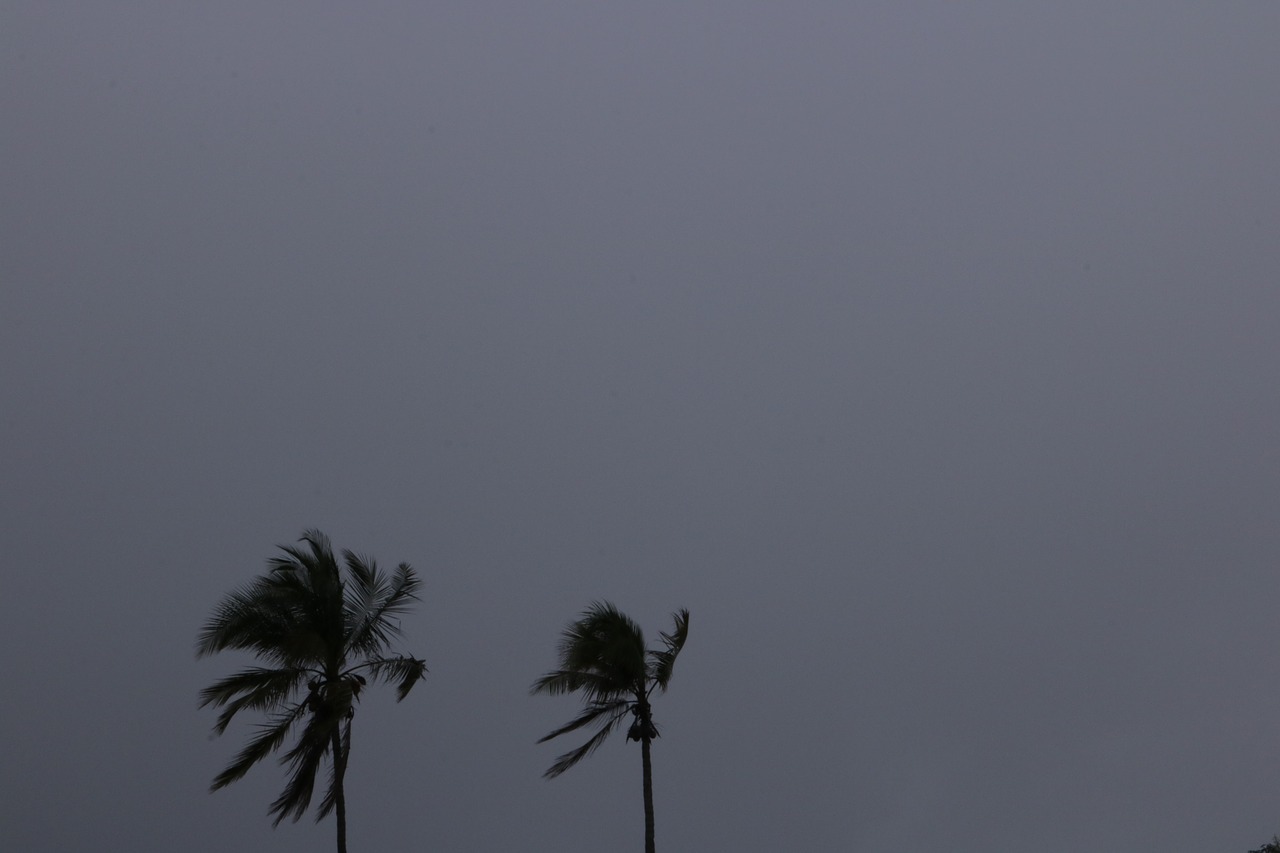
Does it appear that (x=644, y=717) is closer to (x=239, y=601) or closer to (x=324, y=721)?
(x=324, y=721)

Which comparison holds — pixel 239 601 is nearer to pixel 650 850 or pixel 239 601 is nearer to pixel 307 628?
pixel 307 628

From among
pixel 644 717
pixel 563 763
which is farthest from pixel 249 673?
pixel 644 717

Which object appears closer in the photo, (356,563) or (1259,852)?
(356,563)

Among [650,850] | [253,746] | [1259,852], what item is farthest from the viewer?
[1259,852]

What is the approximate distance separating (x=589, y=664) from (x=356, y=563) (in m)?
5.28

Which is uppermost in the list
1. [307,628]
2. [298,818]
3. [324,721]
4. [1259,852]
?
[1259,852]

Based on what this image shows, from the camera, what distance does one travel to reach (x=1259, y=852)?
51.0 m

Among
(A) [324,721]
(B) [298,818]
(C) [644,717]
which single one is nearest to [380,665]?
(A) [324,721]

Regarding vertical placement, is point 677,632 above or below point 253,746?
above

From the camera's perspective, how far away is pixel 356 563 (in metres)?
26.7

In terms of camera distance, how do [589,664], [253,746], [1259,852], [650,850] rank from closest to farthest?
[253,746] < [589,664] < [650,850] < [1259,852]

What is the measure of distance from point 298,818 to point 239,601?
4.39m

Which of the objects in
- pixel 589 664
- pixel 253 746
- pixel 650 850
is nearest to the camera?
pixel 253 746

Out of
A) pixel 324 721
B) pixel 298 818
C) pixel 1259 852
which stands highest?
pixel 1259 852
